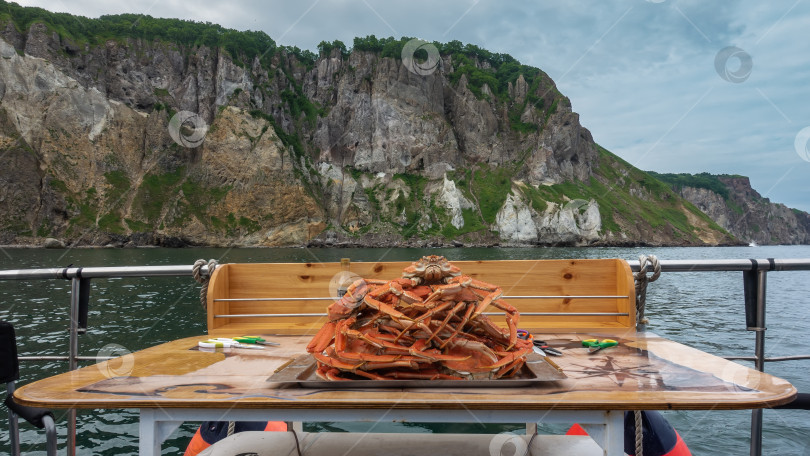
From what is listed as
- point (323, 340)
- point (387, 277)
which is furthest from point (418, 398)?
point (387, 277)

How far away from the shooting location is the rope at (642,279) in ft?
10.9

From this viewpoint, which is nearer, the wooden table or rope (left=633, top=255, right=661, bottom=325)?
the wooden table

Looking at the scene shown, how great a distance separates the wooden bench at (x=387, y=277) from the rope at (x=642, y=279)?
9cm

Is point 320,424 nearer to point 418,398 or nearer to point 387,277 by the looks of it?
point 387,277

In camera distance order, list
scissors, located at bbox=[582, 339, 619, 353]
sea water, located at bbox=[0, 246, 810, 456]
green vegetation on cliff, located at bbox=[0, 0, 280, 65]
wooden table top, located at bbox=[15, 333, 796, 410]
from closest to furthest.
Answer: wooden table top, located at bbox=[15, 333, 796, 410], scissors, located at bbox=[582, 339, 619, 353], sea water, located at bbox=[0, 246, 810, 456], green vegetation on cliff, located at bbox=[0, 0, 280, 65]

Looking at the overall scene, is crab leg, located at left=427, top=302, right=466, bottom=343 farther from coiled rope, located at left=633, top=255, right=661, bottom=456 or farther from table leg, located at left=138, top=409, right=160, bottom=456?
coiled rope, located at left=633, top=255, right=661, bottom=456

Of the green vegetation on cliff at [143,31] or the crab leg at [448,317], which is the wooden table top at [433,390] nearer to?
the crab leg at [448,317]

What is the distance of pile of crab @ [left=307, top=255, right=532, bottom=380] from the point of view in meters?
1.82

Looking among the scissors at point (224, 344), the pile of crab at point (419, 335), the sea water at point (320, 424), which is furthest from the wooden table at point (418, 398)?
the sea water at point (320, 424)

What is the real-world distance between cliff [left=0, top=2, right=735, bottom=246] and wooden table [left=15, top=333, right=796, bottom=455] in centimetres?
10833

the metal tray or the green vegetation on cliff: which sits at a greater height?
the green vegetation on cliff

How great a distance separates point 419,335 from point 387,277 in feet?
6.31

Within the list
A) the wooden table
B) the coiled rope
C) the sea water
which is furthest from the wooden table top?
the sea water

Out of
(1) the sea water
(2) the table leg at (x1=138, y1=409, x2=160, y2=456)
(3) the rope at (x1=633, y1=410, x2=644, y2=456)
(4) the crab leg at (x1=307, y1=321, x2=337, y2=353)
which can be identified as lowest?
(1) the sea water
